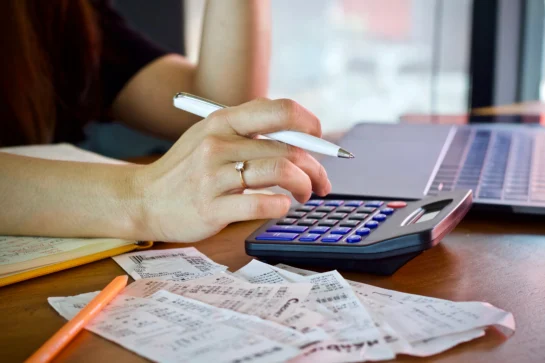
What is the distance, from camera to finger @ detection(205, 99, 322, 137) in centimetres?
52

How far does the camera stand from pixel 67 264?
1.80 ft

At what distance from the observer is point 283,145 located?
538 mm

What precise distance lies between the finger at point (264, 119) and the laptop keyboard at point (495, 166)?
19cm

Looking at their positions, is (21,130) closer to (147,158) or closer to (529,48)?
(147,158)

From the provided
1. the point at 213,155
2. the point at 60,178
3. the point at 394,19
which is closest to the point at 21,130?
the point at 60,178

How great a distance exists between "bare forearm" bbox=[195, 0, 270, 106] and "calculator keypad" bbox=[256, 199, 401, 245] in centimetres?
43

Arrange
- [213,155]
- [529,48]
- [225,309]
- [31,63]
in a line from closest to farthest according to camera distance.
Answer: [225,309] < [213,155] < [31,63] < [529,48]

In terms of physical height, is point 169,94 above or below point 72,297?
above

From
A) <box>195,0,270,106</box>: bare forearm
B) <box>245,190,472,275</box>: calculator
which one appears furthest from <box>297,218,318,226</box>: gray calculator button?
<box>195,0,270,106</box>: bare forearm

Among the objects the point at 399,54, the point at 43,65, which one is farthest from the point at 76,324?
the point at 399,54

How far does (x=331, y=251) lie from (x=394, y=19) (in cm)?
242

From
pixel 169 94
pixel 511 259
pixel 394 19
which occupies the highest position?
pixel 394 19

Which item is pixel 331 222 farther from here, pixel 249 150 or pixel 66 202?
pixel 66 202

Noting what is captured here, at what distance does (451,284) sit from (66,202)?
Result: 1.16 feet
